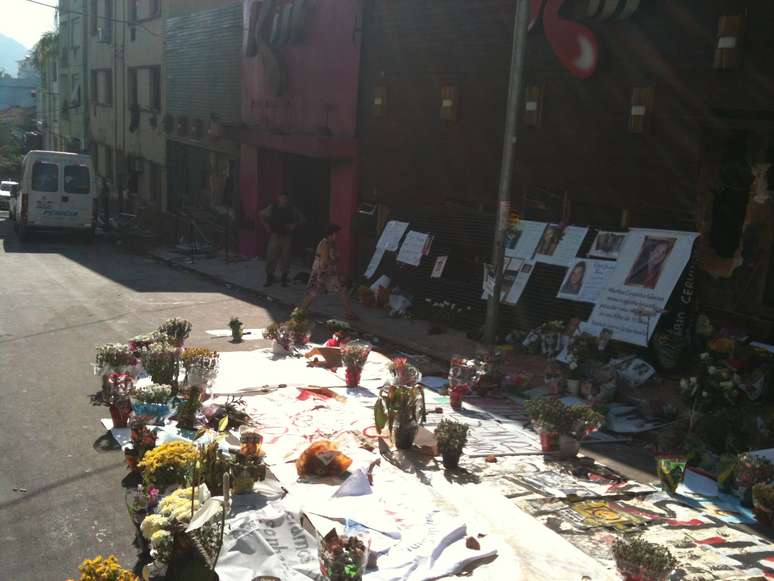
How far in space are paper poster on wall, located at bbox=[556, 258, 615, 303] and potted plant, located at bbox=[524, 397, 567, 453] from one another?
3.74 m

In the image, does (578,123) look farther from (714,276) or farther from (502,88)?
(714,276)

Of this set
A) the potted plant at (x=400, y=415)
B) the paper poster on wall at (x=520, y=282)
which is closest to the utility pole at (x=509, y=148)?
the paper poster on wall at (x=520, y=282)

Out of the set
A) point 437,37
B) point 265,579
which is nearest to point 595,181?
point 437,37

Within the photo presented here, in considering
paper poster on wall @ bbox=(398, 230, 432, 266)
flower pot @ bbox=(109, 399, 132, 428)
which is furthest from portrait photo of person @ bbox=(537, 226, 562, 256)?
flower pot @ bbox=(109, 399, 132, 428)

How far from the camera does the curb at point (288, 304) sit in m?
11.8

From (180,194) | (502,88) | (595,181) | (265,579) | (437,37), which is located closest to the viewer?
(265,579)

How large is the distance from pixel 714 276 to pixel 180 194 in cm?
2243

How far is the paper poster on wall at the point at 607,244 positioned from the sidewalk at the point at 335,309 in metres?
2.24

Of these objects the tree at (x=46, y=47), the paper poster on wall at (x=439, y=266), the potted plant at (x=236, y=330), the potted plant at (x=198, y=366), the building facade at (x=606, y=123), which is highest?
the tree at (x=46, y=47)

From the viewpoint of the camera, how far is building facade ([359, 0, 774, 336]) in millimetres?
9602

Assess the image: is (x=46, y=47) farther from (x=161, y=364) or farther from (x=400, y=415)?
(x=400, y=415)

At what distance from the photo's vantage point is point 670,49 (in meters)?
10.3

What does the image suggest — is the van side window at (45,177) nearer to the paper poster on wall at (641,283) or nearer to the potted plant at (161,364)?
the potted plant at (161,364)

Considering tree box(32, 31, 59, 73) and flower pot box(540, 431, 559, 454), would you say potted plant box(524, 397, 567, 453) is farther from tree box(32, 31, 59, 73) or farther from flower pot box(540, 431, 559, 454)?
tree box(32, 31, 59, 73)
